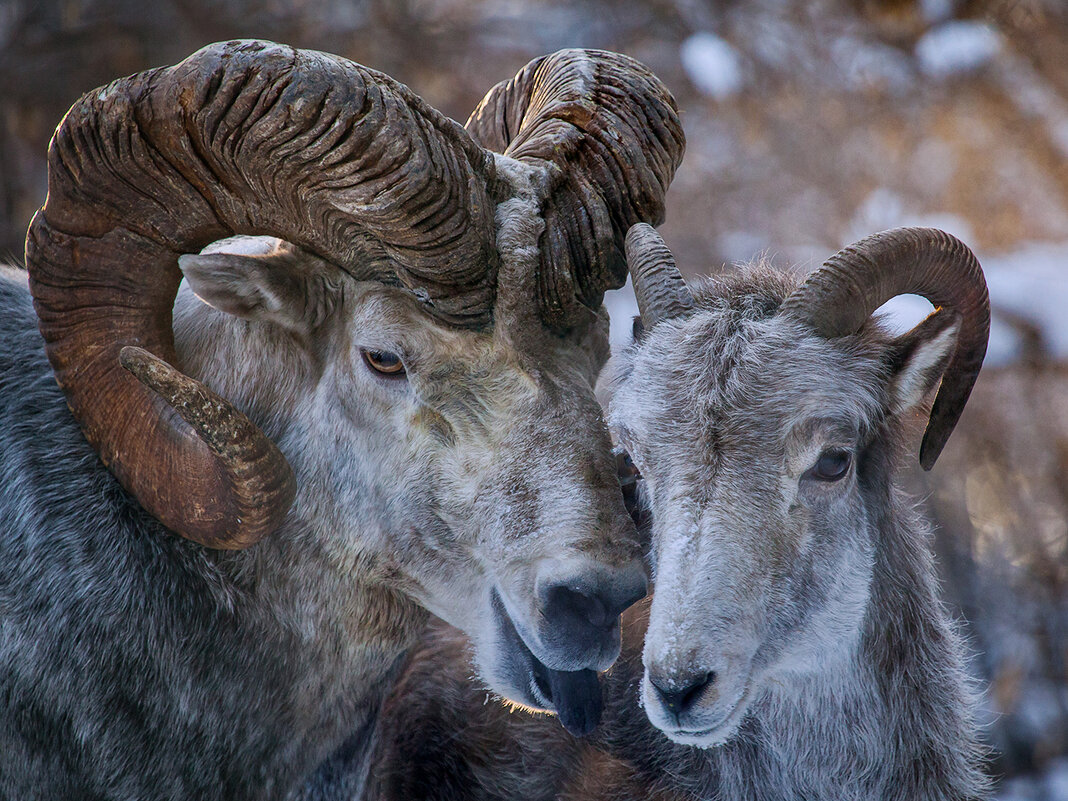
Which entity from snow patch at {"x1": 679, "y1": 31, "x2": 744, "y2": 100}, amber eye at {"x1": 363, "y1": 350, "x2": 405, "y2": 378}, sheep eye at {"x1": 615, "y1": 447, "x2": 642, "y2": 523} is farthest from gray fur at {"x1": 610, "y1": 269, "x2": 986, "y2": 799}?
snow patch at {"x1": 679, "y1": 31, "x2": 744, "y2": 100}

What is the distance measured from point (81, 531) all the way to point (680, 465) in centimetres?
209

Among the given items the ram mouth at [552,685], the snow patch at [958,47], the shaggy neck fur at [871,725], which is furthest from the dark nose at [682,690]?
the snow patch at [958,47]

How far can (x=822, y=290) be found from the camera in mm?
3426

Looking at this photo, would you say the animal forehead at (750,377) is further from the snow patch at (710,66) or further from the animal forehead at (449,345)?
the snow patch at (710,66)

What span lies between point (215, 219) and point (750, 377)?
186 cm

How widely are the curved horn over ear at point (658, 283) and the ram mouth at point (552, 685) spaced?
110cm

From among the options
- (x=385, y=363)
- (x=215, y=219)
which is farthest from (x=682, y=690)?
(x=215, y=219)

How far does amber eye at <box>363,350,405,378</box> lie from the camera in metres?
3.69

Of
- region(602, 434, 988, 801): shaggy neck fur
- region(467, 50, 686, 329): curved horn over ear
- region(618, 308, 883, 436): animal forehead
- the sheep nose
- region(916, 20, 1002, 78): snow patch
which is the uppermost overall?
region(467, 50, 686, 329): curved horn over ear

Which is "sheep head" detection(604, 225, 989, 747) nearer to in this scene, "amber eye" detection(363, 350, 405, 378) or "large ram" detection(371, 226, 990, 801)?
"large ram" detection(371, 226, 990, 801)

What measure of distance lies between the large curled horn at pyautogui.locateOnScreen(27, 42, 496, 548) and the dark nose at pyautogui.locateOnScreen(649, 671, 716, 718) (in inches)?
51.9

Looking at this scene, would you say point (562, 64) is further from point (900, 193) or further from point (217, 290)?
A: point (900, 193)

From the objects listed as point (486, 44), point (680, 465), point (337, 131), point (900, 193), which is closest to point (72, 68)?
point (486, 44)

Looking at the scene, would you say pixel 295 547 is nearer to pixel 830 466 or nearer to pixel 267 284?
pixel 267 284
